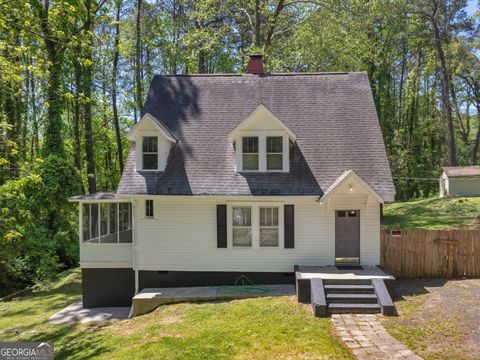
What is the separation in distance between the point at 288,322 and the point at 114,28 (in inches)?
1097

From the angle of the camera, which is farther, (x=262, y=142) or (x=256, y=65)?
(x=256, y=65)

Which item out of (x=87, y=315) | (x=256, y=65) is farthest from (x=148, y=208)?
(x=256, y=65)

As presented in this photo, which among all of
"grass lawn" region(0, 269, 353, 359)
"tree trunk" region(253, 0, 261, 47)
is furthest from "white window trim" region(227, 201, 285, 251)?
"tree trunk" region(253, 0, 261, 47)

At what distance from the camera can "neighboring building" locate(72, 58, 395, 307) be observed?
13.1 meters

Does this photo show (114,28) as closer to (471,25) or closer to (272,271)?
(272,271)

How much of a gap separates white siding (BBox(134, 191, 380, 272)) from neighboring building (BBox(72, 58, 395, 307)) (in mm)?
36

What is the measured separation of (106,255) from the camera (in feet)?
46.5

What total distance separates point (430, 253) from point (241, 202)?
6885 mm

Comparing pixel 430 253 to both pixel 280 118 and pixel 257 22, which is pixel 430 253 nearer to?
pixel 280 118

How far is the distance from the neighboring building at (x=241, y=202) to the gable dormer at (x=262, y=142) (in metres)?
0.04

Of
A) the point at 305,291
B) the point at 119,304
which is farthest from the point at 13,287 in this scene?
the point at 305,291

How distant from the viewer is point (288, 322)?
9.52 metres

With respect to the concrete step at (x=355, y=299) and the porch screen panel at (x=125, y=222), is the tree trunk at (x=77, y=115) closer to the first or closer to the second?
the porch screen panel at (x=125, y=222)

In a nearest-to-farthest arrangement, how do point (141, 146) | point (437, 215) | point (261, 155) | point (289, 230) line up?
point (289, 230) → point (261, 155) → point (141, 146) → point (437, 215)
